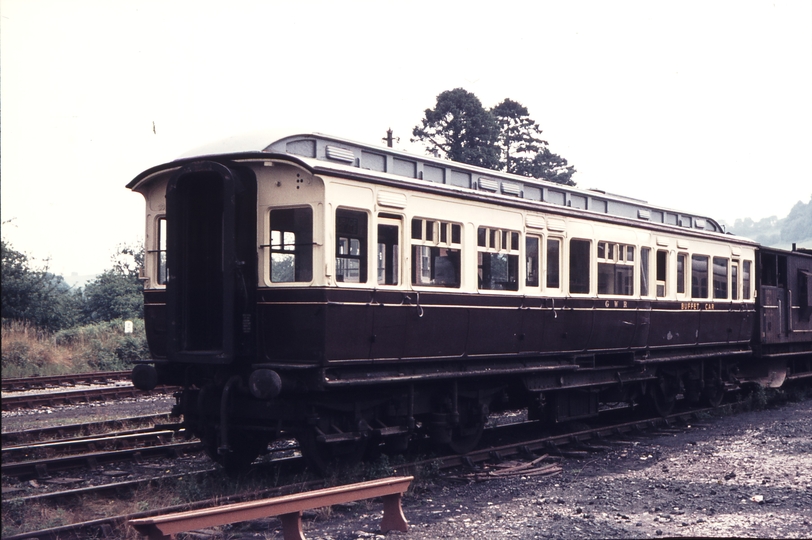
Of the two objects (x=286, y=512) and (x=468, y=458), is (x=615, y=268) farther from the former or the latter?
(x=286, y=512)

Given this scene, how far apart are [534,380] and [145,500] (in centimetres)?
573

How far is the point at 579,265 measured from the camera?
1254 cm

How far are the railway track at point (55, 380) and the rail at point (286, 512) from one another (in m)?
12.7

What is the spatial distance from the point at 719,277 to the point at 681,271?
175cm

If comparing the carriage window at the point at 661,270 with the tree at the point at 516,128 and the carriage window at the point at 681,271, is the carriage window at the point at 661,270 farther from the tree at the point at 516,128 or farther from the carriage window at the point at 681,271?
the tree at the point at 516,128

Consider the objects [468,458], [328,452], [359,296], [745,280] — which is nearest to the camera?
[359,296]

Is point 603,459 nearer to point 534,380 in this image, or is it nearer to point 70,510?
point 534,380

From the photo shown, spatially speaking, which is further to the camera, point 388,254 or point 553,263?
point 553,263

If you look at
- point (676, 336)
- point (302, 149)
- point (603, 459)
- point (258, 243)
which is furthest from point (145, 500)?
point (676, 336)

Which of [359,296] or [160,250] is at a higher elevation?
[160,250]

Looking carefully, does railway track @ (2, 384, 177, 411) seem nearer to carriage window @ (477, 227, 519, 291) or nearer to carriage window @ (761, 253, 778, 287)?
carriage window @ (477, 227, 519, 291)

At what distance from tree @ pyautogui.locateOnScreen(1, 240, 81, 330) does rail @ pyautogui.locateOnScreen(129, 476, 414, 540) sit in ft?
58.6

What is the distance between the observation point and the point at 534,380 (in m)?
12.0

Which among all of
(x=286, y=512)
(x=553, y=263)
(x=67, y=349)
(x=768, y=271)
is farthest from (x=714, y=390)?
(x=67, y=349)
